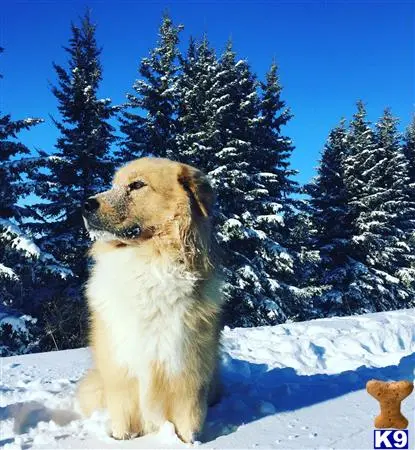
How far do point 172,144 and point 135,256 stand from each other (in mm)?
15697

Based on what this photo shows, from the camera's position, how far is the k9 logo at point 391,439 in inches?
117

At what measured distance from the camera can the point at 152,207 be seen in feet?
12.0

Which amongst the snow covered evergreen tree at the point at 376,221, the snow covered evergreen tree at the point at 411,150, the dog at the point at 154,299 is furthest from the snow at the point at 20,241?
the snow covered evergreen tree at the point at 411,150

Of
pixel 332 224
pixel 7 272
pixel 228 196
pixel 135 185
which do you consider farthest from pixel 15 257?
pixel 332 224

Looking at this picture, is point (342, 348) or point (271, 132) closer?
point (342, 348)

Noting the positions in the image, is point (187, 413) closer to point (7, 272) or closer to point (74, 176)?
point (7, 272)

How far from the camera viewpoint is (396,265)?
2605 centimetres

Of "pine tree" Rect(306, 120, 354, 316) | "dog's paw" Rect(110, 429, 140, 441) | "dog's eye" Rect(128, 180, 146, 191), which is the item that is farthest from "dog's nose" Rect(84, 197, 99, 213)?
"pine tree" Rect(306, 120, 354, 316)

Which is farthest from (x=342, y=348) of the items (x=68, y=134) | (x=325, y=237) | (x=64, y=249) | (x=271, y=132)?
(x=325, y=237)

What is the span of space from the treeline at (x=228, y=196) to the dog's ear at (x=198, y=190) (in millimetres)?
7580

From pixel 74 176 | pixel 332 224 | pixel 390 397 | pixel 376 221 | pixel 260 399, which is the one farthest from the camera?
pixel 332 224

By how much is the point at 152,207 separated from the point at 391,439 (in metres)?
2.38

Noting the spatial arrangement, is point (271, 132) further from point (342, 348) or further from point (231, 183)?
point (342, 348)

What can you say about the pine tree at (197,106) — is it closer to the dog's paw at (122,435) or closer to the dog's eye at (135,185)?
the dog's eye at (135,185)
